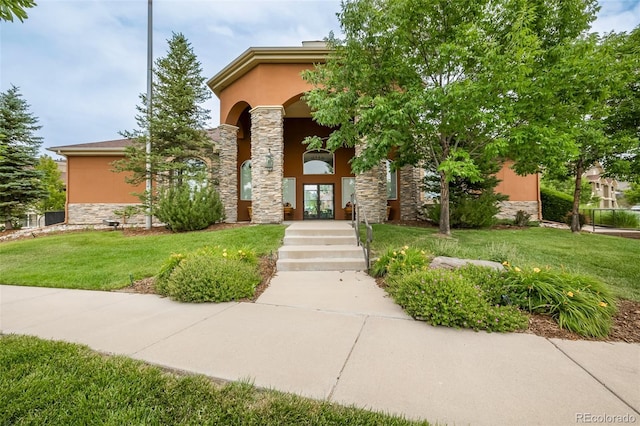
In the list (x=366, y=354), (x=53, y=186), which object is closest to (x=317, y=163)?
(x=366, y=354)

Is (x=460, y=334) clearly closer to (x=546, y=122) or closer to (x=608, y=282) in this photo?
(x=608, y=282)

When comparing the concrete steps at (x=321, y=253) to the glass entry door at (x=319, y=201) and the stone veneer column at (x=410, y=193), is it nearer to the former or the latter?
the stone veneer column at (x=410, y=193)

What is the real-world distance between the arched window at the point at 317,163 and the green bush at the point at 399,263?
9521 mm

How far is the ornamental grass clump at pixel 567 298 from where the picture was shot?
117 inches

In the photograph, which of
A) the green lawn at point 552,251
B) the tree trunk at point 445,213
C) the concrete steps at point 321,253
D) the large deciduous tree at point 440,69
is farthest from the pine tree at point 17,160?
the tree trunk at point 445,213

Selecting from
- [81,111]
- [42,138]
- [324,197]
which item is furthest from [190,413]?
[81,111]

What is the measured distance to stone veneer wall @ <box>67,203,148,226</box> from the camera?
14.1 meters

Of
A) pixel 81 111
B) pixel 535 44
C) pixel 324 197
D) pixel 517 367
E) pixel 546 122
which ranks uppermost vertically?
pixel 81 111

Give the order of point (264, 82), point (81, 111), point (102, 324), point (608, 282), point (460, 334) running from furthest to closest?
1. point (81, 111)
2. point (264, 82)
3. point (608, 282)
4. point (102, 324)
5. point (460, 334)

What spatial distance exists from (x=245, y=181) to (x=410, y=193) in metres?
8.70

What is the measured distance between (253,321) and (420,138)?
23.5ft

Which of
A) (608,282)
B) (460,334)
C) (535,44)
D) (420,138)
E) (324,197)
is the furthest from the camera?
(324,197)

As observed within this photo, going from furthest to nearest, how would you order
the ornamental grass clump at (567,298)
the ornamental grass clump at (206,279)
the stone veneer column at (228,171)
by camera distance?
the stone veneer column at (228,171)
the ornamental grass clump at (206,279)
the ornamental grass clump at (567,298)

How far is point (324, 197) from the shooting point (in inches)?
557
